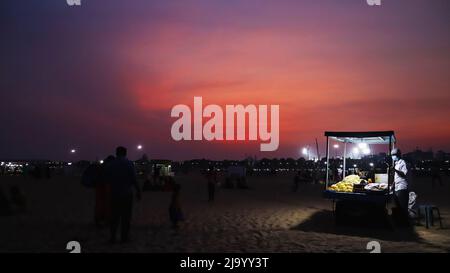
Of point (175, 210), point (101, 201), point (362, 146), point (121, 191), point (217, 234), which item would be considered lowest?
point (217, 234)

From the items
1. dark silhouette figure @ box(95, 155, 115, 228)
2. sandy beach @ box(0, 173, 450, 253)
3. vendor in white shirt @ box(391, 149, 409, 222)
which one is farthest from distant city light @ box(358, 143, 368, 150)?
dark silhouette figure @ box(95, 155, 115, 228)

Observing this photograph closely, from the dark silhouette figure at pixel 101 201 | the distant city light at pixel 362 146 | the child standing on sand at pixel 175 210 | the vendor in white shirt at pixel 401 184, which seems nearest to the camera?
the dark silhouette figure at pixel 101 201

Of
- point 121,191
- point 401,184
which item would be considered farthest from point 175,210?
point 401,184

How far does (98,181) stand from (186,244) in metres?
2.77

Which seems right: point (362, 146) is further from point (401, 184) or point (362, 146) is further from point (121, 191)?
point (121, 191)

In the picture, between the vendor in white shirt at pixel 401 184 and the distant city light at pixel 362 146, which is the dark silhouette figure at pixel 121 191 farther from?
the distant city light at pixel 362 146

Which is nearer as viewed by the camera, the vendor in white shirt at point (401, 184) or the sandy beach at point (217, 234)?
the sandy beach at point (217, 234)

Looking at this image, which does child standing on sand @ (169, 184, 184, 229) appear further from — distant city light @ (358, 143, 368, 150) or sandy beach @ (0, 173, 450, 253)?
distant city light @ (358, 143, 368, 150)

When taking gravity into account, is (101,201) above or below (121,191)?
below

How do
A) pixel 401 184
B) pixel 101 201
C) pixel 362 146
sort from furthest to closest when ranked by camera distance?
1. pixel 362 146
2. pixel 401 184
3. pixel 101 201

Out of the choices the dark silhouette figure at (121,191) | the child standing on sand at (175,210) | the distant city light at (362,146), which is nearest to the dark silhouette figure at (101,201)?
the child standing on sand at (175,210)

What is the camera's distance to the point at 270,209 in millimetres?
14438
